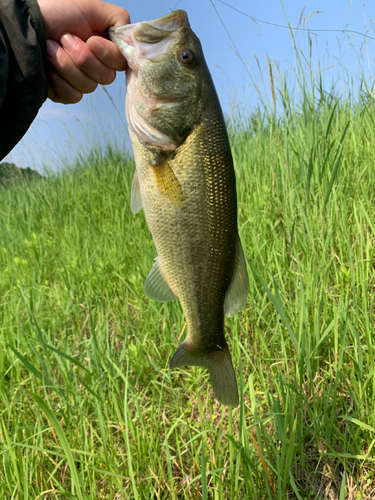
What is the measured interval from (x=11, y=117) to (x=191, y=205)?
38.9 inches


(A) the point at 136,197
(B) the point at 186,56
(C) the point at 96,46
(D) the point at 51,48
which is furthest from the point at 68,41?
(A) the point at 136,197

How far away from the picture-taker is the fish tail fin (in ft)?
4.82

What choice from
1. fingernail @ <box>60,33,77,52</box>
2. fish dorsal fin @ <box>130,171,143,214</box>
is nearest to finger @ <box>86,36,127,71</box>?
fingernail @ <box>60,33,77,52</box>

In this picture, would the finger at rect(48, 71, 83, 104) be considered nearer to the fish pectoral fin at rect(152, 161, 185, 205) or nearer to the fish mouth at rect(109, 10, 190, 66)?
the fish mouth at rect(109, 10, 190, 66)

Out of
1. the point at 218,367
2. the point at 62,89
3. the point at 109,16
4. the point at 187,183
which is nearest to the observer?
the point at 187,183

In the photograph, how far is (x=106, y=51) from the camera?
1.62 m

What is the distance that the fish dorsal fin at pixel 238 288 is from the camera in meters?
1.49

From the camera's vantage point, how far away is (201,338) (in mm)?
1544

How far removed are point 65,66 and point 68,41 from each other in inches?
4.0

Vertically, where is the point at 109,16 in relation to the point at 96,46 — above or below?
above

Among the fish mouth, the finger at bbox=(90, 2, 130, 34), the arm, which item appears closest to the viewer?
the fish mouth

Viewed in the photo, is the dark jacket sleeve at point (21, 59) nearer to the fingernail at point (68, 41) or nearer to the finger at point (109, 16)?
the fingernail at point (68, 41)

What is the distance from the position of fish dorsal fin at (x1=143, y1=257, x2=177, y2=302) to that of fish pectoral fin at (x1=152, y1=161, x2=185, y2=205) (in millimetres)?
274

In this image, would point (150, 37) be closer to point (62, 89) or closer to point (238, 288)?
point (62, 89)
